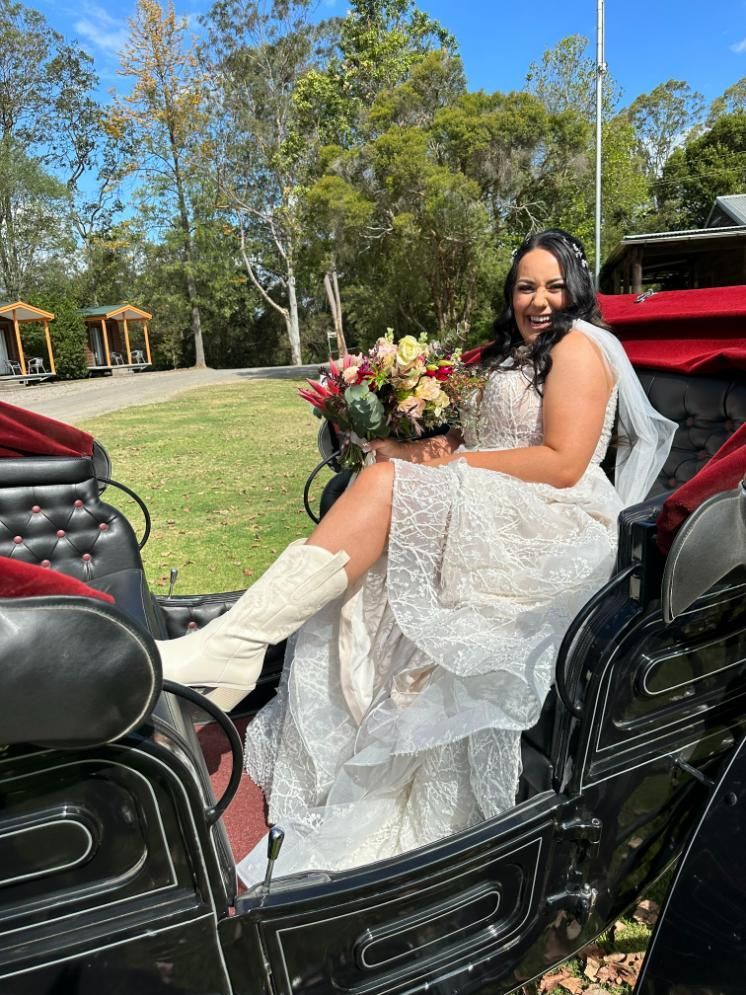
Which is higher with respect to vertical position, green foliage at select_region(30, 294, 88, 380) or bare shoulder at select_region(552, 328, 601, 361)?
green foliage at select_region(30, 294, 88, 380)

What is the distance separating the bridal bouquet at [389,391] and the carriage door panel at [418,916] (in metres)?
1.17

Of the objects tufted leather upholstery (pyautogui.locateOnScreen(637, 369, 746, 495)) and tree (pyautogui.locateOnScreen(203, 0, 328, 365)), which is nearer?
tufted leather upholstery (pyautogui.locateOnScreen(637, 369, 746, 495))

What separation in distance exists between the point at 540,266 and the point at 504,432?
1.89 feet

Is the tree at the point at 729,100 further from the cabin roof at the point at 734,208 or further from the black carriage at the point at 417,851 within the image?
the black carriage at the point at 417,851

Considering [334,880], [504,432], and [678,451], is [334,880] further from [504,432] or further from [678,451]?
[678,451]

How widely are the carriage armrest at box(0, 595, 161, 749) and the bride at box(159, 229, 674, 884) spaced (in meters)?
0.64

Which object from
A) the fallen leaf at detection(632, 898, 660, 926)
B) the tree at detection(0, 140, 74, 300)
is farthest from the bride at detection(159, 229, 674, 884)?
the tree at detection(0, 140, 74, 300)

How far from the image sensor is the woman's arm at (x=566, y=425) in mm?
2004

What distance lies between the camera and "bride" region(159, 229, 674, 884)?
154cm

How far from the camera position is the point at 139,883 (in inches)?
41.1

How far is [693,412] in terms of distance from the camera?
7.20ft

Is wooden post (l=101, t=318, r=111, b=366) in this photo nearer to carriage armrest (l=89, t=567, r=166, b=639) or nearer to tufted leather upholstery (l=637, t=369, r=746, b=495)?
carriage armrest (l=89, t=567, r=166, b=639)

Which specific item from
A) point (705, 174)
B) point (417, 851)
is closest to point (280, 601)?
point (417, 851)

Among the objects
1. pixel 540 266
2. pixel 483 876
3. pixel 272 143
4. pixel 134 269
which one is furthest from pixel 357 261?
pixel 134 269
